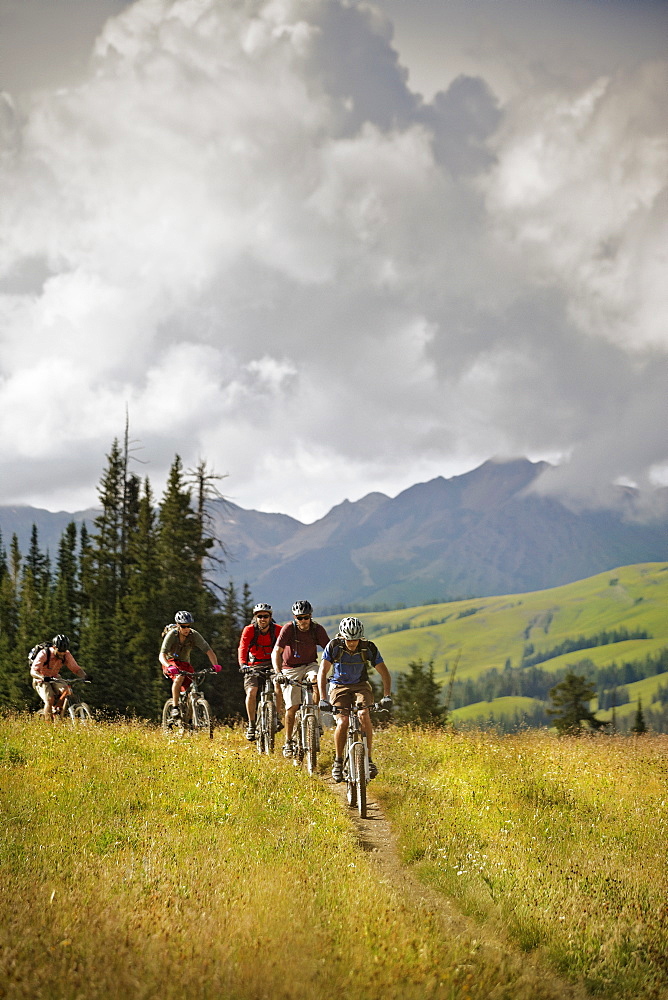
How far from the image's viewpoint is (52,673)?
58.1ft

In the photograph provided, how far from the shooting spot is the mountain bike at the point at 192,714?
1617cm

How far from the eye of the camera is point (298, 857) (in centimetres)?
830

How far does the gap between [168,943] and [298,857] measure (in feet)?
9.44

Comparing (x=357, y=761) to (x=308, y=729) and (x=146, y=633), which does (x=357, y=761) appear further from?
(x=146, y=633)

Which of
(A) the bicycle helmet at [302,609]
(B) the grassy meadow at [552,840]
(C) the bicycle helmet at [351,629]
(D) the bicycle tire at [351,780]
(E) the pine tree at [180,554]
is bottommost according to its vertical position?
(B) the grassy meadow at [552,840]

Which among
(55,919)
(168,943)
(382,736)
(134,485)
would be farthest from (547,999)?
(134,485)

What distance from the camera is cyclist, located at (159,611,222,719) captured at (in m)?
16.0

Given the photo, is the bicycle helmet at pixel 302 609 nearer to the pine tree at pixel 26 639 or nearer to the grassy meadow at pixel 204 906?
the grassy meadow at pixel 204 906

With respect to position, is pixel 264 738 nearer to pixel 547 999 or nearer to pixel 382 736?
pixel 382 736

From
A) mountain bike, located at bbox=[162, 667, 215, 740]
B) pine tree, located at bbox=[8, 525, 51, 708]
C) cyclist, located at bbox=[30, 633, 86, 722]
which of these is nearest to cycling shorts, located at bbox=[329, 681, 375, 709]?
mountain bike, located at bbox=[162, 667, 215, 740]

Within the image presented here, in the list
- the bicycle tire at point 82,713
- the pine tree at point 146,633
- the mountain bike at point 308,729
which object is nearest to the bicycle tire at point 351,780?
the mountain bike at point 308,729

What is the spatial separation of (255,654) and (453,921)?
9.00 meters

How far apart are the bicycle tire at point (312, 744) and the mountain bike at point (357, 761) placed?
72.9 inches

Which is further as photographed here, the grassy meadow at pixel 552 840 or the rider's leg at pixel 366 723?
the rider's leg at pixel 366 723
